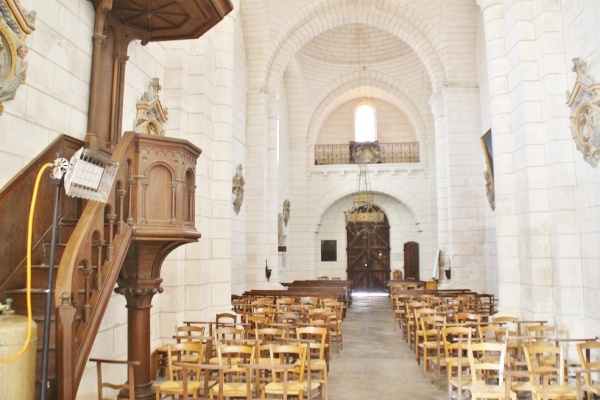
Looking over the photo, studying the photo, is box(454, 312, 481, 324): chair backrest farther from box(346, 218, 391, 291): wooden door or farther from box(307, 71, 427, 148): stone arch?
box(346, 218, 391, 291): wooden door

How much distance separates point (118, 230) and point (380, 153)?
706 inches

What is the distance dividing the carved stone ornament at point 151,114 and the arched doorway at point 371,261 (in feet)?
49.3

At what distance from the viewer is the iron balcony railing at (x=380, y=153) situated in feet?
72.0

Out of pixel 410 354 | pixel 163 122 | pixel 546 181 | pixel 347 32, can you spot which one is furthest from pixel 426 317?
pixel 347 32

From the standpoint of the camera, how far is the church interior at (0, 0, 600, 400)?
4.48 meters

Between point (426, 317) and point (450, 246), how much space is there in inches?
276

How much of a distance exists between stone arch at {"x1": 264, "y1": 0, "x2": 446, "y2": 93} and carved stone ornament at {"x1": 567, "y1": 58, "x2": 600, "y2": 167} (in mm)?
8296

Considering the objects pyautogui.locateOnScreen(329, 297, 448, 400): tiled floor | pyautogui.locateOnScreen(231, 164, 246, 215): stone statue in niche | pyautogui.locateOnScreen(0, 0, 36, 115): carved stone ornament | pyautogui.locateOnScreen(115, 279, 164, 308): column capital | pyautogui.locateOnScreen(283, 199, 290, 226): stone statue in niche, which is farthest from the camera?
pyautogui.locateOnScreen(283, 199, 290, 226): stone statue in niche

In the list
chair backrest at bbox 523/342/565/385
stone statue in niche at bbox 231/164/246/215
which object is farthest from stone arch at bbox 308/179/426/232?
chair backrest at bbox 523/342/565/385

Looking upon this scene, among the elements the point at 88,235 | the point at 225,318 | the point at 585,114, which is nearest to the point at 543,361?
the point at 585,114

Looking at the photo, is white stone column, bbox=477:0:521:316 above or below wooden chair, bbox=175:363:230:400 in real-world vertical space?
above

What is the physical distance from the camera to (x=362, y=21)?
1540 cm

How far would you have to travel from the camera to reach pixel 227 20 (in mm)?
9812

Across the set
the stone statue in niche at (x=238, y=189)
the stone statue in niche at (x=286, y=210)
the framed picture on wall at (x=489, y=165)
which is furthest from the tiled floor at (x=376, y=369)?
the stone statue in niche at (x=286, y=210)
